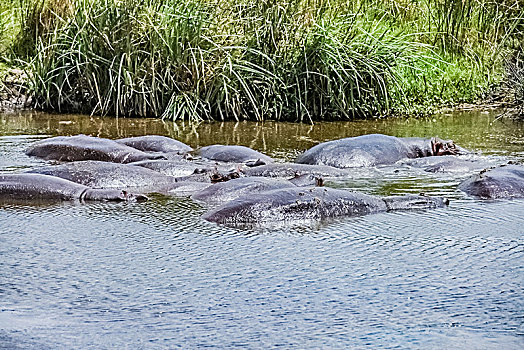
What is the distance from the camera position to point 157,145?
26.1 ft

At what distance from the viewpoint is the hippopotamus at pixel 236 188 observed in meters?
5.74

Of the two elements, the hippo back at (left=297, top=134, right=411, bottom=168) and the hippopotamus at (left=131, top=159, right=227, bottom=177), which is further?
the hippo back at (left=297, top=134, right=411, bottom=168)

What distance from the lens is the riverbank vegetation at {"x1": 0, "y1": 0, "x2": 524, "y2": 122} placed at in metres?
10.3

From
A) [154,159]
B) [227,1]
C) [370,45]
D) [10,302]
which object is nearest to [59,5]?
[227,1]

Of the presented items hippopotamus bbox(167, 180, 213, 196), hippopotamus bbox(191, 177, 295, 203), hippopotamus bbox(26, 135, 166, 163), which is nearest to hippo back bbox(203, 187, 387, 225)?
hippopotamus bbox(191, 177, 295, 203)

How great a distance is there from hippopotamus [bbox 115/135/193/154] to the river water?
190cm

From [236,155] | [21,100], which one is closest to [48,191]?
[236,155]

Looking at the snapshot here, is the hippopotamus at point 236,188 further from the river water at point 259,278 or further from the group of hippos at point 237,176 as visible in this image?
the river water at point 259,278

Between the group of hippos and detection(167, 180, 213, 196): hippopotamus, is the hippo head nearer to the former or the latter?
the group of hippos

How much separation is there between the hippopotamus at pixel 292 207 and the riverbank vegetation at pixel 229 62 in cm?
461

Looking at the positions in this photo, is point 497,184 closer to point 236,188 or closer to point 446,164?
point 446,164

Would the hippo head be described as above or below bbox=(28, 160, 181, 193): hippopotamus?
above

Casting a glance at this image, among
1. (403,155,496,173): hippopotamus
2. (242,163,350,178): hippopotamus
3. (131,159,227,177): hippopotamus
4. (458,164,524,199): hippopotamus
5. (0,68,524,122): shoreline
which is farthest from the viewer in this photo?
(0,68,524,122): shoreline

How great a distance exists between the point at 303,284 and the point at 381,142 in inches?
146
